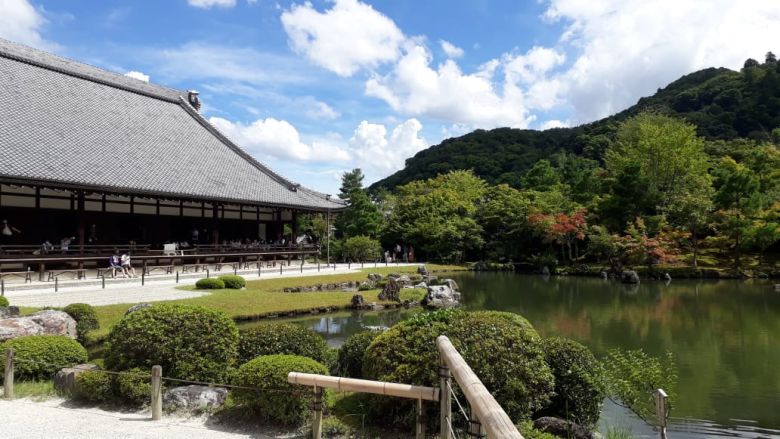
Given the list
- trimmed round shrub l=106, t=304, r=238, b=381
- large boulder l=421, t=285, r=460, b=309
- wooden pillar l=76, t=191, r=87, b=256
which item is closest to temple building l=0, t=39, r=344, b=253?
wooden pillar l=76, t=191, r=87, b=256

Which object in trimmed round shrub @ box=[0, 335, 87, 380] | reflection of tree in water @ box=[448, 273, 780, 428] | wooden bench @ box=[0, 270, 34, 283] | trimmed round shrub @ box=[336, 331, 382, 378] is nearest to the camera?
trimmed round shrub @ box=[0, 335, 87, 380]

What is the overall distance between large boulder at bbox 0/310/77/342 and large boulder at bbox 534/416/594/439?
29.4ft

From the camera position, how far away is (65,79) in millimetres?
27297

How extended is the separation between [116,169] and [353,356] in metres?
19.4

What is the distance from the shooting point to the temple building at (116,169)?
21.0 metres

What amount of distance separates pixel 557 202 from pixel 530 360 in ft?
132

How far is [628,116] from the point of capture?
282ft

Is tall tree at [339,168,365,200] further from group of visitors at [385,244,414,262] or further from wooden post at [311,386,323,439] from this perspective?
wooden post at [311,386,323,439]

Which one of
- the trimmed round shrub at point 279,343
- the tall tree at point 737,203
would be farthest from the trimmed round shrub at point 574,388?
the tall tree at point 737,203

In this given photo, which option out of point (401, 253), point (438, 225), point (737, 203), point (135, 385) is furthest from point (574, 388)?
point (401, 253)

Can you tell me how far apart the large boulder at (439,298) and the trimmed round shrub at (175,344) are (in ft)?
47.6

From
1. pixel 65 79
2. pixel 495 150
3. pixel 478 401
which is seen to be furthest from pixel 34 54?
pixel 495 150

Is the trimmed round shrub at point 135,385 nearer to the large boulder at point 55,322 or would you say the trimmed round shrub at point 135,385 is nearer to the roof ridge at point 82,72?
the large boulder at point 55,322

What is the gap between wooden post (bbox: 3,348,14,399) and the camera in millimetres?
7242
